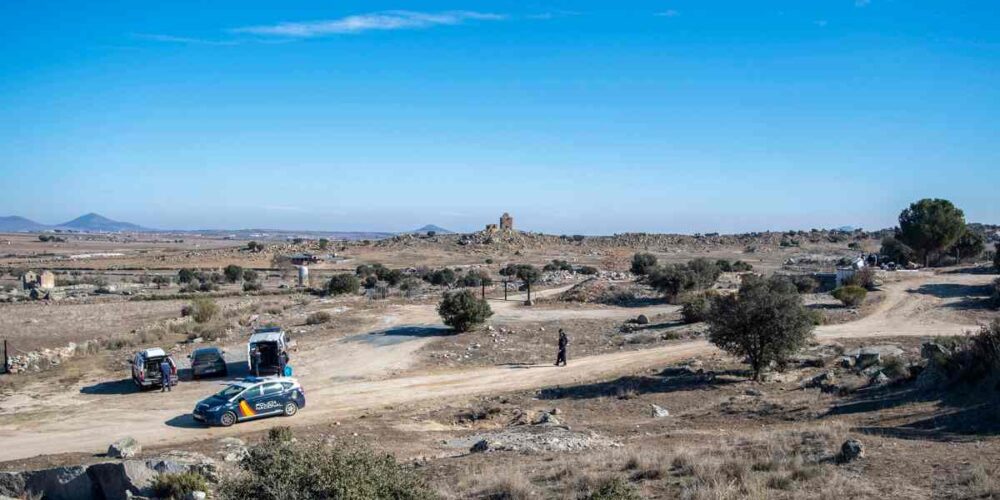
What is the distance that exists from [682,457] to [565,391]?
12.9 metres

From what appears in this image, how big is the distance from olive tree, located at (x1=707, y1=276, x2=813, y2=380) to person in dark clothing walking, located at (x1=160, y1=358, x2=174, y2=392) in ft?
70.3

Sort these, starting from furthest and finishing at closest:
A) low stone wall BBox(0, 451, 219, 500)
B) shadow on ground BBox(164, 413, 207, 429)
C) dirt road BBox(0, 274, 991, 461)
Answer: shadow on ground BBox(164, 413, 207, 429)
dirt road BBox(0, 274, 991, 461)
low stone wall BBox(0, 451, 219, 500)

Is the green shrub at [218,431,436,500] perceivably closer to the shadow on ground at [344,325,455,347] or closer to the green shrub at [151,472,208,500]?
the green shrub at [151,472,208,500]

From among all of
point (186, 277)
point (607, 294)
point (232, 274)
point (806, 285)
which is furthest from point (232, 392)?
point (186, 277)

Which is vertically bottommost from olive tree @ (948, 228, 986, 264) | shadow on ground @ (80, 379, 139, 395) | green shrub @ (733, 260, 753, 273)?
shadow on ground @ (80, 379, 139, 395)

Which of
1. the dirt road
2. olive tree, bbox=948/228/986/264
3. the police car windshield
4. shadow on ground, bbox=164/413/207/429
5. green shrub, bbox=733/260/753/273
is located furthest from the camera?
olive tree, bbox=948/228/986/264

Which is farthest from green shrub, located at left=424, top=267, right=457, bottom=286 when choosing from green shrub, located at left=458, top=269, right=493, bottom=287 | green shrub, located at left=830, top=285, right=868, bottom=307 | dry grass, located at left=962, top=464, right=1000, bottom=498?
dry grass, located at left=962, top=464, right=1000, bottom=498

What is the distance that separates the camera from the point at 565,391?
26750 millimetres

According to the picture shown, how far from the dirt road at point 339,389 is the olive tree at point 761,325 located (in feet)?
13.6

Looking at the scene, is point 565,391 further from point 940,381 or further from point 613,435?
point 940,381

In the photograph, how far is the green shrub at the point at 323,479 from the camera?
9.30m

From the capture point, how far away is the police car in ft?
72.8

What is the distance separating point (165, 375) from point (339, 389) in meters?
6.73

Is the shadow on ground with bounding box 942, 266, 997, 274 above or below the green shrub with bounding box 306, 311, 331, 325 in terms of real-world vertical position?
above
